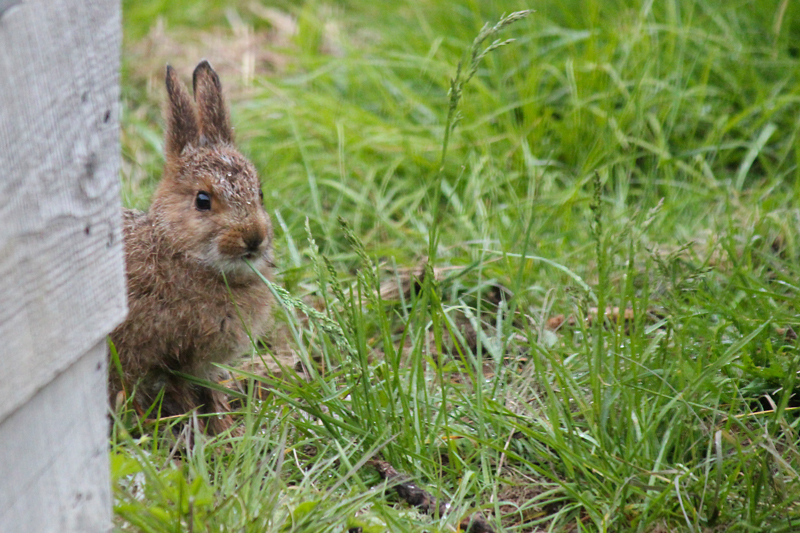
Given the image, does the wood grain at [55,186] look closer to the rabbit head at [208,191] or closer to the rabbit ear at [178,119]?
the rabbit head at [208,191]

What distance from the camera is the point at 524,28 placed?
464 cm

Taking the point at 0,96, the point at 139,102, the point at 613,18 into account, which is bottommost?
the point at 139,102

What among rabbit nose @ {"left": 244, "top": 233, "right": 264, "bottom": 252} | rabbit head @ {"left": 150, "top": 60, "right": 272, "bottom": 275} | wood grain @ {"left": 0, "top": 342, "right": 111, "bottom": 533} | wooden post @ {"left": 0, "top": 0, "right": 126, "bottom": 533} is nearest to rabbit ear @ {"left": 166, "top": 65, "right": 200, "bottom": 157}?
rabbit head @ {"left": 150, "top": 60, "right": 272, "bottom": 275}

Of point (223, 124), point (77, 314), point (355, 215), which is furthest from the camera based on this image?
point (355, 215)

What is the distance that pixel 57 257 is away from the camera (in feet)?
5.02

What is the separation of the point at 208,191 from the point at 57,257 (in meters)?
1.10

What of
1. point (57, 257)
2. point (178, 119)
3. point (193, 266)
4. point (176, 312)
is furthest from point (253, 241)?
Answer: point (57, 257)

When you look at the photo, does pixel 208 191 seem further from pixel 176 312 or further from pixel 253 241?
pixel 176 312

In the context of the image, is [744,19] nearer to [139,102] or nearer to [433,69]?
[433,69]

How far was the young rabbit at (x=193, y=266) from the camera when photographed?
96.9 inches

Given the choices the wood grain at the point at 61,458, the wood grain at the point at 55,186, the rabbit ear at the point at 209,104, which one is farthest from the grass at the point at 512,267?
the rabbit ear at the point at 209,104

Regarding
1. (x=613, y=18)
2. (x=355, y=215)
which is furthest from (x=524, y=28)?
(x=355, y=215)

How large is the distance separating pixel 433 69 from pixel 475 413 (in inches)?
102

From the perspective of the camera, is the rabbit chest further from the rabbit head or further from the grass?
the grass
